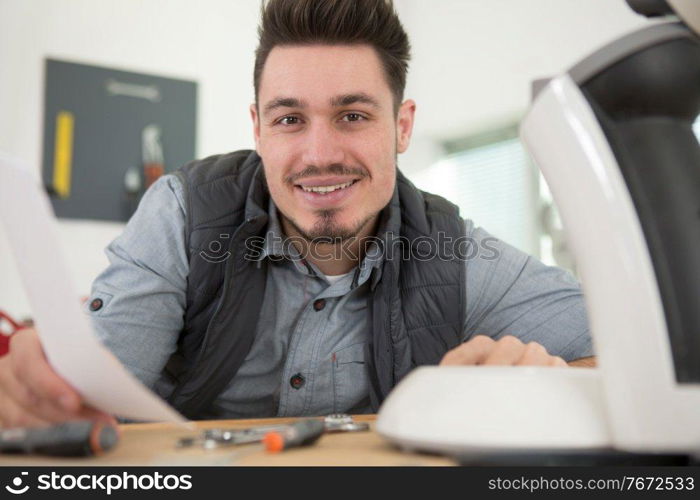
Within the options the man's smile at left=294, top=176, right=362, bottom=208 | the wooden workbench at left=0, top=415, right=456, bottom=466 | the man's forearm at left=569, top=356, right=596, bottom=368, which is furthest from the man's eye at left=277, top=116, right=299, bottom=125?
the wooden workbench at left=0, top=415, right=456, bottom=466

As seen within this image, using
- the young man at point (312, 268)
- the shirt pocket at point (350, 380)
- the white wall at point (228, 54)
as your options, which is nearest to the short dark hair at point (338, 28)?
the young man at point (312, 268)

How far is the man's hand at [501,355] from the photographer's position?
66 centimetres

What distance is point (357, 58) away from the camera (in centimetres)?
129

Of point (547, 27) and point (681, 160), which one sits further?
point (547, 27)

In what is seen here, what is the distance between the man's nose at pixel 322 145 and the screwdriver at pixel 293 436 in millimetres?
739

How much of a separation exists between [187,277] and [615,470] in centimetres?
84

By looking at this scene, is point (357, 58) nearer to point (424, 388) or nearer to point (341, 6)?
point (341, 6)

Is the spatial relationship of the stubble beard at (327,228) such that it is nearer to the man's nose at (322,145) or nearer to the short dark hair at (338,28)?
the man's nose at (322,145)

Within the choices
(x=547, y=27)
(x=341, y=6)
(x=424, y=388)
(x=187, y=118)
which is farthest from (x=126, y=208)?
(x=424, y=388)

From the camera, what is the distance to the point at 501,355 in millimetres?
660

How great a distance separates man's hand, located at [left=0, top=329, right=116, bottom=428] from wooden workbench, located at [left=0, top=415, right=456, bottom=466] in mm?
49

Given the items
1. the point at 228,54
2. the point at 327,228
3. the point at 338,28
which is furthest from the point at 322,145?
the point at 228,54

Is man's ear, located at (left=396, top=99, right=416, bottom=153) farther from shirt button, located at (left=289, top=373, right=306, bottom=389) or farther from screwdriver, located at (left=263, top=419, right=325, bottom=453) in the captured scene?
screwdriver, located at (left=263, top=419, right=325, bottom=453)

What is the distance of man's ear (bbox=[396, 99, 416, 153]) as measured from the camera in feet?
4.81
